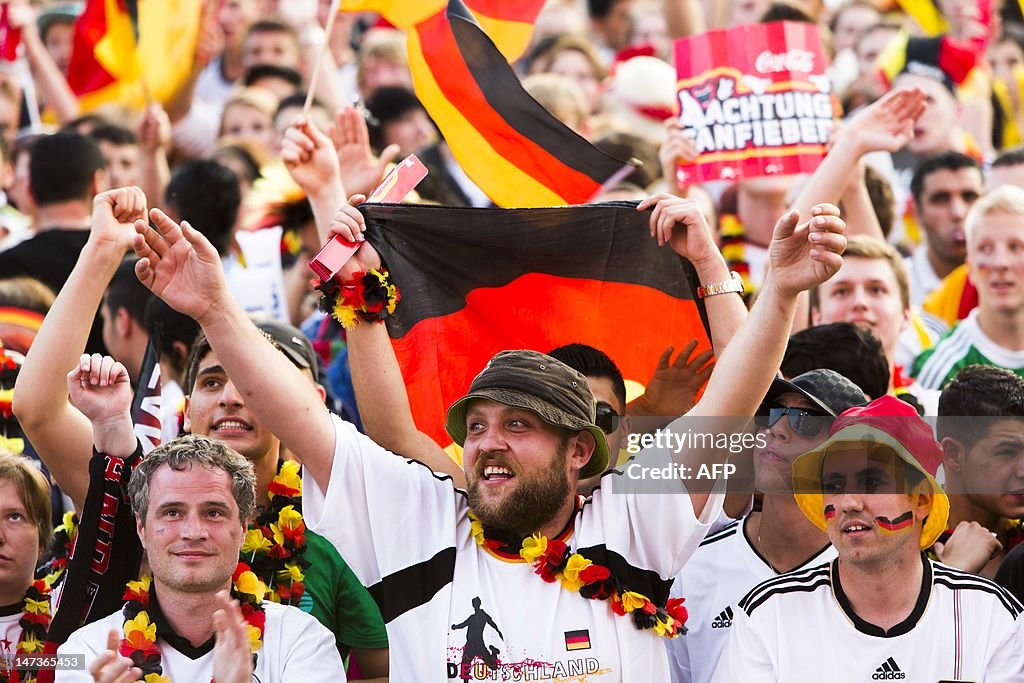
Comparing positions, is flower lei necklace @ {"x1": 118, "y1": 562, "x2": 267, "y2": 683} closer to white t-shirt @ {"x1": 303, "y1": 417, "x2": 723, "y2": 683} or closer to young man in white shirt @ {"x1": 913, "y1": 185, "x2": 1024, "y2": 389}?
white t-shirt @ {"x1": 303, "y1": 417, "x2": 723, "y2": 683}

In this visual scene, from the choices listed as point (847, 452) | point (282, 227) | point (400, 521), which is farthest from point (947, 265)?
point (400, 521)

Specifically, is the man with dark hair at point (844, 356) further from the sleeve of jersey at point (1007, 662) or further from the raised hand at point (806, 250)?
the sleeve of jersey at point (1007, 662)

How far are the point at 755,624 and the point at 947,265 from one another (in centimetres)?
479

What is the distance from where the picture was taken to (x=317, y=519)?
4.90 meters

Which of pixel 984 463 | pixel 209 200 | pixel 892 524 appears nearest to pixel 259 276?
pixel 209 200

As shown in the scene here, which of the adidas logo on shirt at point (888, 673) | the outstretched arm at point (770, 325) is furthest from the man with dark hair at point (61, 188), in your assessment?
the adidas logo on shirt at point (888, 673)

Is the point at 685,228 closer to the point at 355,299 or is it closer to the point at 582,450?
the point at 582,450

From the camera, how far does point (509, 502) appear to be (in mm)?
4812

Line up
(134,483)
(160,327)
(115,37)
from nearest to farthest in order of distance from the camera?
(134,483) < (160,327) < (115,37)

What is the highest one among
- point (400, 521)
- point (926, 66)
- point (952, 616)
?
point (926, 66)

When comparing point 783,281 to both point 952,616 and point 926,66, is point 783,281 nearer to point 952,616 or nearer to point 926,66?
point 952,616

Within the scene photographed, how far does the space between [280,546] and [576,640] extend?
1.34 meters

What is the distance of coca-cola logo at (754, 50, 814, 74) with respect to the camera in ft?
25.1

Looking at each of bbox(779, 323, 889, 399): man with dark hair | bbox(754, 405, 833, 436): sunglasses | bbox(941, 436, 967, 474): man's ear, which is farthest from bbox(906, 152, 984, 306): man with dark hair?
bbox(754, 405, 833, 436): sunglasses
